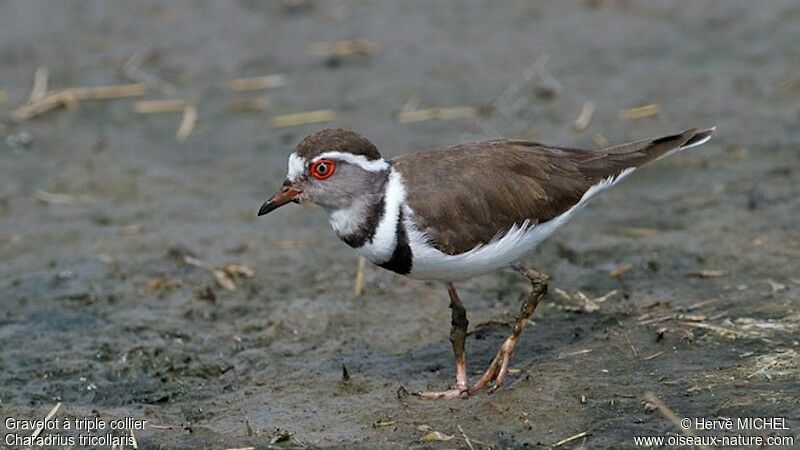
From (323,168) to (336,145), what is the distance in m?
0.15

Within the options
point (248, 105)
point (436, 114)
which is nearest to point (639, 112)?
point (436, 114)

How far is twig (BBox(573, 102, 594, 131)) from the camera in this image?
432 inches

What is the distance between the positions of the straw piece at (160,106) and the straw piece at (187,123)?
7 cm

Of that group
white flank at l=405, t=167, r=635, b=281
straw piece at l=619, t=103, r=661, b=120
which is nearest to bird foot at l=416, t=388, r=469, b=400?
white flank at l=405, t=167, r=635, b=281

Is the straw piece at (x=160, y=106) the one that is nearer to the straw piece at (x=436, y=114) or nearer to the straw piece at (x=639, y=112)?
the straw piece at (x=436, y=114)

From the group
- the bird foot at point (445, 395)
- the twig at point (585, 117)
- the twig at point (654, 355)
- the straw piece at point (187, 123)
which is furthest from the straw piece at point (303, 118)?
the twig at point (654, 355)

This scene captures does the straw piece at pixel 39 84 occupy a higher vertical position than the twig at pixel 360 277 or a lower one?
lower

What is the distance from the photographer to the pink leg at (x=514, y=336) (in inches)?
279

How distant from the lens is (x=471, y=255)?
6.84 m

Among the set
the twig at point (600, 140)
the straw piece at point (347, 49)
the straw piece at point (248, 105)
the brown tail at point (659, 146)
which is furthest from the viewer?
the straw piece at point (347, 49)

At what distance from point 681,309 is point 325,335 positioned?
2.22 meters

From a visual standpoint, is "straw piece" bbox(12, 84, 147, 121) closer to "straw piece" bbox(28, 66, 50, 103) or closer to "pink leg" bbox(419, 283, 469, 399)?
"straw piece" bbox(28, 66, 50, 103)

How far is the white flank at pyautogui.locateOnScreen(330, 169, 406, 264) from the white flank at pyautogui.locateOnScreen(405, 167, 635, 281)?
8cm

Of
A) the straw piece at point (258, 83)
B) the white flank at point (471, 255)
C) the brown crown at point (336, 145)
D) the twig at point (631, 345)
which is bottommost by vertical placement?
the straw piece at point (258, 83)
